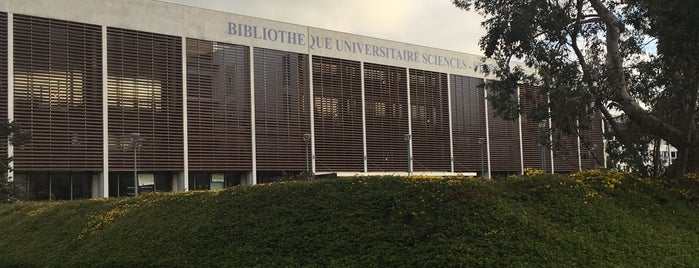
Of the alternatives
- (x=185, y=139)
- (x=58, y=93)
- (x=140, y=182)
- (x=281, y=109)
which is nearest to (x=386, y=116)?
(x=281, y=109)

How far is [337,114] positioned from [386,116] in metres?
4.32

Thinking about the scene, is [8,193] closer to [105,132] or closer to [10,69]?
[10,69]

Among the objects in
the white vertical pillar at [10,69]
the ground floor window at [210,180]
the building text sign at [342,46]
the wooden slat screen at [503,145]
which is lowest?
the ground floor window at [210,180]

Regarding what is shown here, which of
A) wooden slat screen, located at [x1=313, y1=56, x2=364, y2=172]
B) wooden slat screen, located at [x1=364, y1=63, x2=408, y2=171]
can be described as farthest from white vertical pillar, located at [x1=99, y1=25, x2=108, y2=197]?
wooden slat screen, located at [x1=364, y1=63, x2=408, y2=171]

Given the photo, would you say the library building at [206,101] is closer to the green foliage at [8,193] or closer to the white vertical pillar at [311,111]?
the white vertical pillar at [311,111]

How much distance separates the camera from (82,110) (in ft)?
121

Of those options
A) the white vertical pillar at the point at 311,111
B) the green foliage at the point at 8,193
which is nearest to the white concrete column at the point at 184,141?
the white vertical pillar at the point at 311,111

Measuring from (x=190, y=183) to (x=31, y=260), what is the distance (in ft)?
93.2

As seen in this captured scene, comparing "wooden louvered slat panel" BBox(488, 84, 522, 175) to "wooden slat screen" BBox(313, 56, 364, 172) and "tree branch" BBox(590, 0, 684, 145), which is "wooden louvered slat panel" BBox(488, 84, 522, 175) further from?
"tree branch" BBox(590, 0, 684, 145)

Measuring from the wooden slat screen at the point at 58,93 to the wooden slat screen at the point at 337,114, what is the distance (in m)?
14.4

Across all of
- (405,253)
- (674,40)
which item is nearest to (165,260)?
(405,253)

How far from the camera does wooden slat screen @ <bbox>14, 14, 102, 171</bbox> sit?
115 feet

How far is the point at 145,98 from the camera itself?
38.8m

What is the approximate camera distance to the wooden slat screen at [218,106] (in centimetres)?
4044
